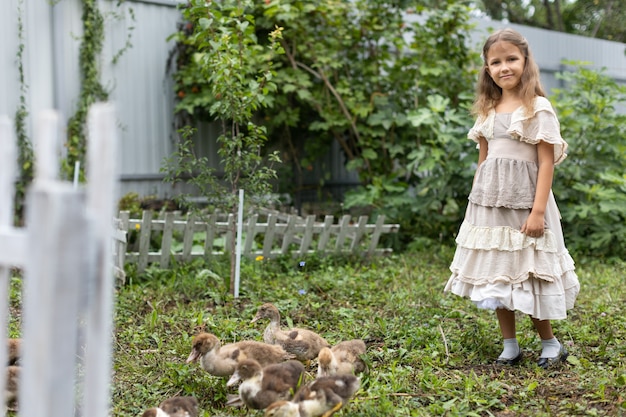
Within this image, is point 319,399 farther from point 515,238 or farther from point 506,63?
point 506,63

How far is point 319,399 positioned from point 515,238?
1.59 metres

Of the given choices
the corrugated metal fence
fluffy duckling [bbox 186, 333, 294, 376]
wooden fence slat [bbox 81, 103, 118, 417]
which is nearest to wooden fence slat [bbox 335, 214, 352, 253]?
the corrugated metal fence

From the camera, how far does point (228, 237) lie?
6.12 metres

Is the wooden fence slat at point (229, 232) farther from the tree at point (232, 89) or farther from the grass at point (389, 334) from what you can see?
the grass at point (389, 334)

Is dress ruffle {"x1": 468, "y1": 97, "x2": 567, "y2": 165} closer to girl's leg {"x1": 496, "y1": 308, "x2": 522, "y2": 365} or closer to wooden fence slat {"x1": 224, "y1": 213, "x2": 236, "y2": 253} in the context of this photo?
girl's leg {"x1": 496, "y1": 308, "x2": 522, "y2": 365}

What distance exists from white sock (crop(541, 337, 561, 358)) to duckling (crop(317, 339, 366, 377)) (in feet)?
3.51

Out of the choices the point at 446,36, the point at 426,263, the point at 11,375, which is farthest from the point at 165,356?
the point at 446,36

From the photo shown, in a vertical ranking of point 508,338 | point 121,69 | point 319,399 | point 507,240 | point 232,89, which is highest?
point 121,69

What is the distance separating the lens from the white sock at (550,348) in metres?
3.79

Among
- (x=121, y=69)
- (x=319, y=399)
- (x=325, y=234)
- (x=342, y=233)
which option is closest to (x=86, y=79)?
(x=121, y=69)

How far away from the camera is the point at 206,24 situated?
4.99 meters

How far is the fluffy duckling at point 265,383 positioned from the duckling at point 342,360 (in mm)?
200

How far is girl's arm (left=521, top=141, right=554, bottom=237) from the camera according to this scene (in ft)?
12.0

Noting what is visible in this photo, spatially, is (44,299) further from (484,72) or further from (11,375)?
(484,72)
